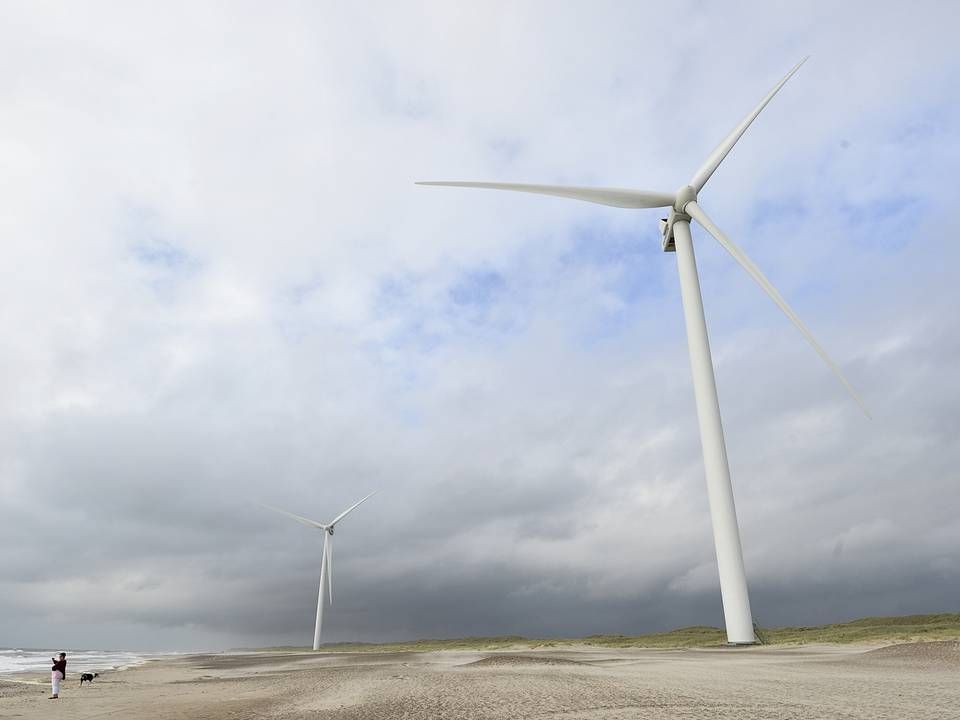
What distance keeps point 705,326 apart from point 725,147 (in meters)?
17.7

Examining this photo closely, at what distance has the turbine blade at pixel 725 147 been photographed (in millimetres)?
55344

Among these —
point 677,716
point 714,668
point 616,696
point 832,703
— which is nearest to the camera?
point 677,716

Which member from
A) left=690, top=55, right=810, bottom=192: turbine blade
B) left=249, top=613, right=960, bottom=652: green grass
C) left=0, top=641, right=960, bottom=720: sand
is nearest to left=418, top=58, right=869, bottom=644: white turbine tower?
left=690, top=55, right=810, bottom=192: turbine blade

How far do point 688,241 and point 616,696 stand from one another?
46.9m

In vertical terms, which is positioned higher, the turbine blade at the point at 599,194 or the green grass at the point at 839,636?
the turbine blade at the point at 599,194

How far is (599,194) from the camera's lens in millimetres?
57219

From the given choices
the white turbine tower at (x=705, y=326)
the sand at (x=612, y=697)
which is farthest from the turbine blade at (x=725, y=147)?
the sand at (x=612, y=697)

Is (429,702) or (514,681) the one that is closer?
(429,702)

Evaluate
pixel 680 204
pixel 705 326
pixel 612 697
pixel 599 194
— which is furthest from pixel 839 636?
pixel 612 697

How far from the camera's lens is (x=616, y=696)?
18.6 m

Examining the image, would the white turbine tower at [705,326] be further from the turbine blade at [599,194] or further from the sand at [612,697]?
the sand at [612,697]

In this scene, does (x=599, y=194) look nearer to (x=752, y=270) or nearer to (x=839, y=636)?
(x=752, y=270)

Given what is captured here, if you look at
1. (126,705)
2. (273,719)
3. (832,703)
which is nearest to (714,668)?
(832,703)

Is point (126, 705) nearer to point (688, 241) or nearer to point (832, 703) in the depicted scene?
point (832, 703)
